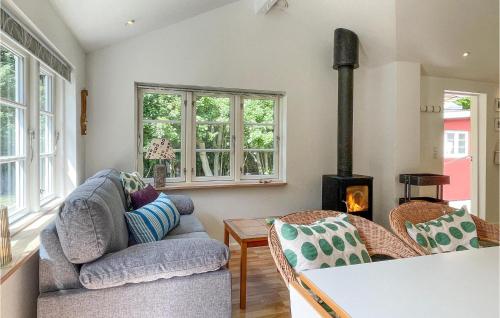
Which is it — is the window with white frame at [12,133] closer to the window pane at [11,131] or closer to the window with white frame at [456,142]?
the window pane at [11,131]

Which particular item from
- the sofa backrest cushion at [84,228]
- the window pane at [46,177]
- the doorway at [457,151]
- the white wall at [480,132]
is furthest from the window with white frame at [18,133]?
the doorway at [457,151]

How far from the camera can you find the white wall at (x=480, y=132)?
4.33m

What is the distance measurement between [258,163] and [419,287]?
9.45ft

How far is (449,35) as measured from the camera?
3.73m

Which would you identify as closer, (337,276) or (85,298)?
(337,276)

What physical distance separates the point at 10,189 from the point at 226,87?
225 centimetres

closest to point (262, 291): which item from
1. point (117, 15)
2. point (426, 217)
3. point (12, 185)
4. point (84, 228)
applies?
point (426, 217)

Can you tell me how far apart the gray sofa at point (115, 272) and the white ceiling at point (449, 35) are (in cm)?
337

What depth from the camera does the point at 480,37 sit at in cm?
385

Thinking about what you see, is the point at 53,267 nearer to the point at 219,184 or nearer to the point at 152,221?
the point at 152,221

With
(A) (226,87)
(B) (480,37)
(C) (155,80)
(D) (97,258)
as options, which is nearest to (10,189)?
(D) (97,258)

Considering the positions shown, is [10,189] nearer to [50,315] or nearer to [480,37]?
[50,315]

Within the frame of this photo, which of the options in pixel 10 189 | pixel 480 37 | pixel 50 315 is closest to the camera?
pixel 50 315

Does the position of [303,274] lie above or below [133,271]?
above
